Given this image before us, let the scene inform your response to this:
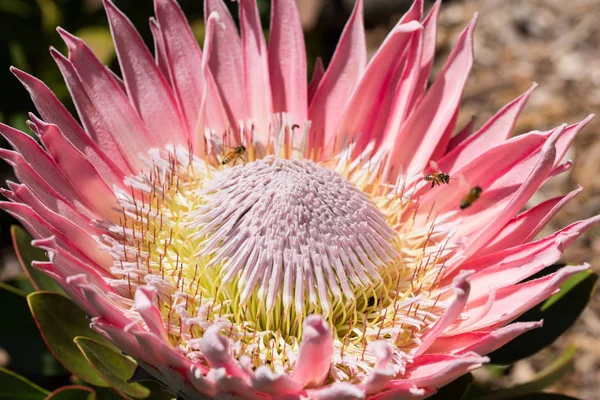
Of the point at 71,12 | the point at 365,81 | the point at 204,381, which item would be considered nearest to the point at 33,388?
the point at 204,381

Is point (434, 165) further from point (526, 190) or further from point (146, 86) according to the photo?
point (146, 86)

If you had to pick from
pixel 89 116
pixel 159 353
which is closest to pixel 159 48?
pixel 89 116

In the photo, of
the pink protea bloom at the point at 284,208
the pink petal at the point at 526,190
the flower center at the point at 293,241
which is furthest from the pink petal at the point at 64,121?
the pink petal at the point at 526,190

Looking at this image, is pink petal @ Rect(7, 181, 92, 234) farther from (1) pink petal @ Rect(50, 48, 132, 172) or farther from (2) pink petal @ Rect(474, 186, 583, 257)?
(2) pink petal @ Rect(474, 186, 583, 257)

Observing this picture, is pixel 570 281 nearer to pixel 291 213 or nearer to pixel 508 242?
Answer: pixel 508 242

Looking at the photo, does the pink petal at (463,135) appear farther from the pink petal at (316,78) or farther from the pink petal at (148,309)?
the pink petal at (148,309)

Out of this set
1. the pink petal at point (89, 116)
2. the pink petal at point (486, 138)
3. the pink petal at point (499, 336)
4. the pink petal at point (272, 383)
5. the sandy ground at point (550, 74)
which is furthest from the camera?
the sandy ground at point (550, 74)
